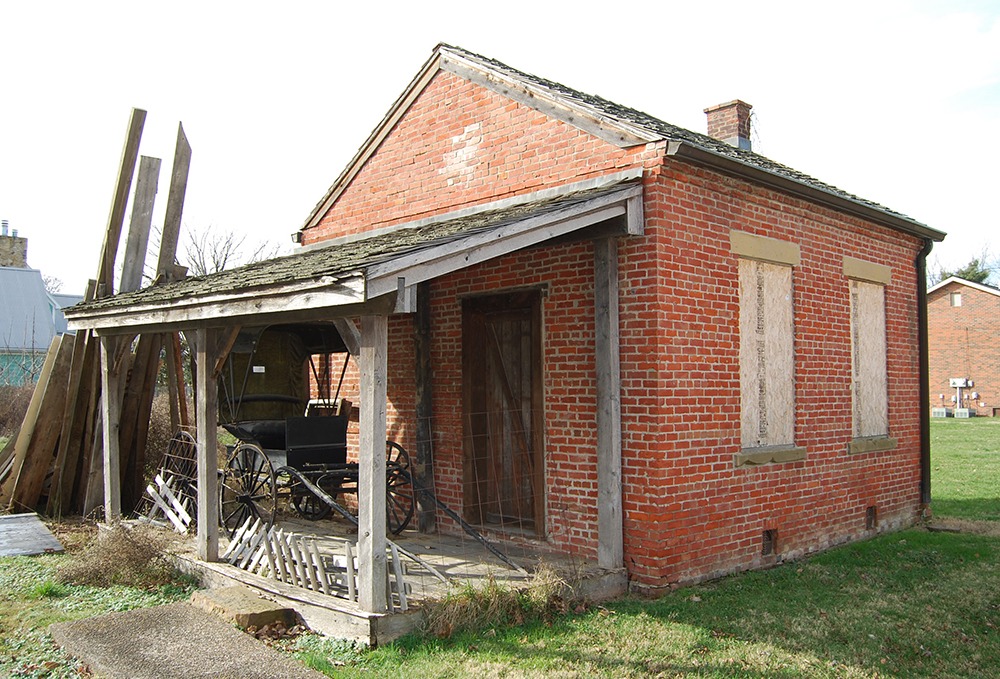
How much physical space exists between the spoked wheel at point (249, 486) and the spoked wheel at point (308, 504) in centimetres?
42

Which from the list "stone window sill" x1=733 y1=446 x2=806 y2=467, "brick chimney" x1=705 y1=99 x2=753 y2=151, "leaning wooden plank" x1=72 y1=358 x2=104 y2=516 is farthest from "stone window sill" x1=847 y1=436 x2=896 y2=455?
"leaning wooden plank" x1=72 y1=358 x2=104 y2=516

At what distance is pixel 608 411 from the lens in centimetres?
729

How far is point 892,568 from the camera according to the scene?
8.38 meters

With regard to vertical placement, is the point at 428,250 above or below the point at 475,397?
above

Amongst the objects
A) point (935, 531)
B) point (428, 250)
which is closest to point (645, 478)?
point (428, 250)

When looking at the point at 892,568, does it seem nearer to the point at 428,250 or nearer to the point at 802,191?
the point at 802,191

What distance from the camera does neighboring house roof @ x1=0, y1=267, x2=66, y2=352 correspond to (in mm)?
32906

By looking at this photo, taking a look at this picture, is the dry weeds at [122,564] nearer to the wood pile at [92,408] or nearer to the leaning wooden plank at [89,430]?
the wood pile at [92,408]

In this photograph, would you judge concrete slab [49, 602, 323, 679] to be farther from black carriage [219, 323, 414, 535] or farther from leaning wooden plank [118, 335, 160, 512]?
leaning wooden plank [118, 335, 160, 512]

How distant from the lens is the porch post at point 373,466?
576 centimetres

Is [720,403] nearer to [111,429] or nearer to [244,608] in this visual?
[244,608]

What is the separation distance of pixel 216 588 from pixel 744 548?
4.94 meters

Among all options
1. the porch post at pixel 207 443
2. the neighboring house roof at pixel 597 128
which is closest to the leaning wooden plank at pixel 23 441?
the neighboring house roof at pixel 597 128

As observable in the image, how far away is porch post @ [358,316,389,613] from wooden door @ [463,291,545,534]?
109 inches
